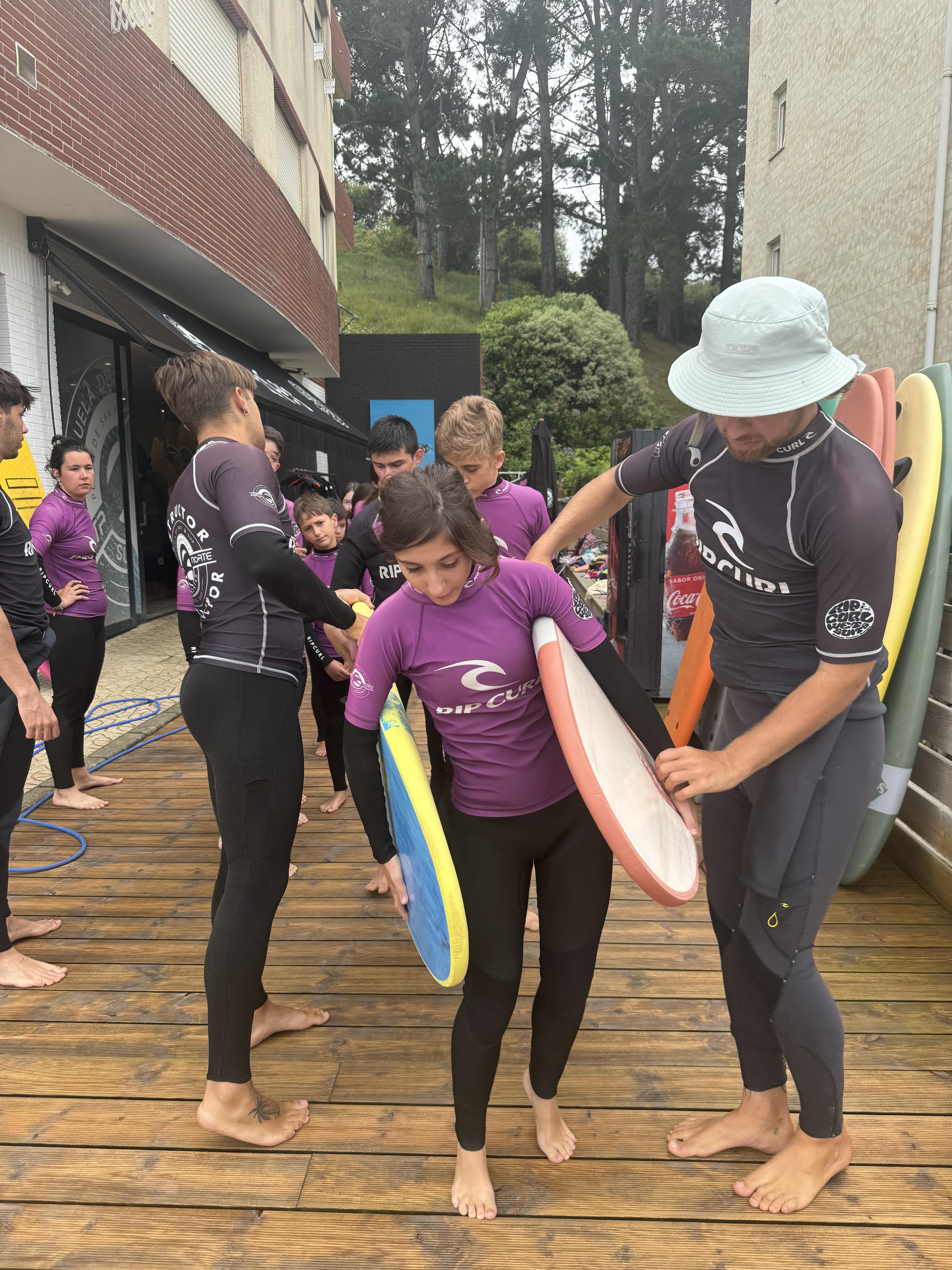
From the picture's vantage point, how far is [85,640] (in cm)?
448

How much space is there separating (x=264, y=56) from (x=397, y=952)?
12373mm

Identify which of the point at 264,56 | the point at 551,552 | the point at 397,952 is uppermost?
the point at 264,56

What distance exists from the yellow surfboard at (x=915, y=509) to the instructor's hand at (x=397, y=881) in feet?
7.87

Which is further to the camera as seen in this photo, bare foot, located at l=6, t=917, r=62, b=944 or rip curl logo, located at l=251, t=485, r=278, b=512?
bare foot, located at l=6, t=917, r=62, b=944

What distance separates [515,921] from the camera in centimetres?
182

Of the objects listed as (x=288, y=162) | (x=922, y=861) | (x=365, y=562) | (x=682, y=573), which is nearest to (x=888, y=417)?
(x=922, y=861)

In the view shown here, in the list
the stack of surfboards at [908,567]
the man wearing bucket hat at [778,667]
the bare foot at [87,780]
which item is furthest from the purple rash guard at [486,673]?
A: the bare foot at [87,780]

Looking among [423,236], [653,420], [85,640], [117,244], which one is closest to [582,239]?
[423,236]

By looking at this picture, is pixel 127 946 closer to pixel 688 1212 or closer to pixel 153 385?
pixel 688 1212

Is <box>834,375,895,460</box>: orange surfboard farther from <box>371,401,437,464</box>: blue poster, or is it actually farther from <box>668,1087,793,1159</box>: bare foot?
<box>371,401,437,464</box>: blue poster

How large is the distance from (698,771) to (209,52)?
35.6 ft

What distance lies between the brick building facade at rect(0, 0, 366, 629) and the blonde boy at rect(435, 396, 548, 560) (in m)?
4.40

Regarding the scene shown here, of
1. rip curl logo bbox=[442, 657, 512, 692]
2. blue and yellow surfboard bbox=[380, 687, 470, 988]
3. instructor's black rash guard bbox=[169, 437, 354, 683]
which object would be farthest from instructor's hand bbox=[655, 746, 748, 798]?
instructor's black rash guard bbox=[169, 437, 354, 683]

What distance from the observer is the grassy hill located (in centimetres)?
3334
